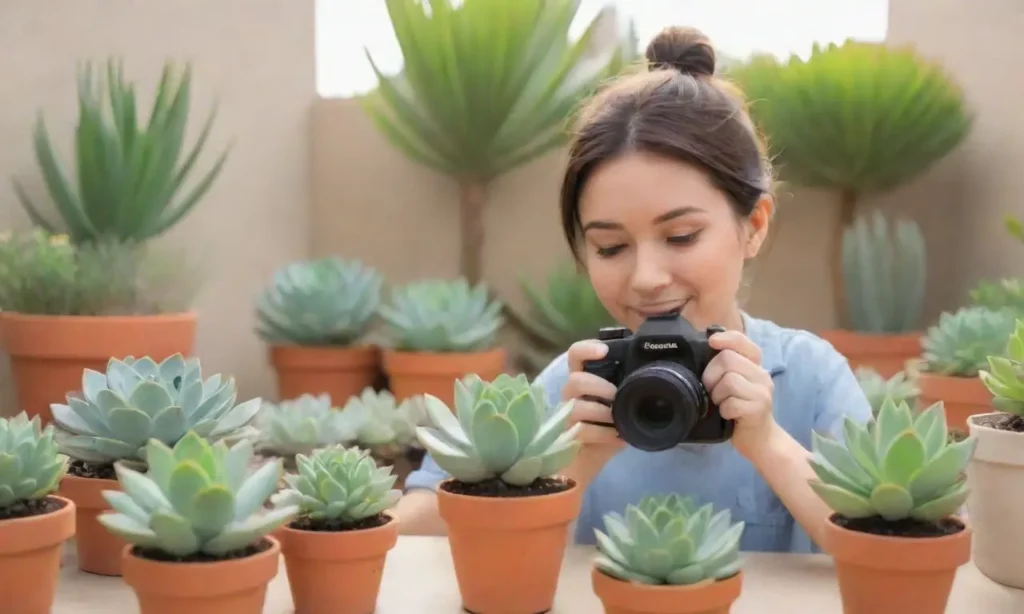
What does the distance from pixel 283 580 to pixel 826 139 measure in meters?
1.14

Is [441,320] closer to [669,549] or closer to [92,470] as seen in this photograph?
[92,470]

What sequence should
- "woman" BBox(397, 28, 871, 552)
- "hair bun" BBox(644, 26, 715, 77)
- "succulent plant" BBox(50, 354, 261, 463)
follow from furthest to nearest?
"hair bun" BBox(644, 26, 715, 77) → "woman" BBox(397, 28, 871, 552) → "succulent plant" BBox(50, 354, 261, 463)

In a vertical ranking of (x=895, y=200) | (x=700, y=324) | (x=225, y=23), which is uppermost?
(x=225, y=23)

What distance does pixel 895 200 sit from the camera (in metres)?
1.56

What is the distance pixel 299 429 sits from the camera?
1071mm

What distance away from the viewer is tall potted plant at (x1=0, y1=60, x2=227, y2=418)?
104 centimetres

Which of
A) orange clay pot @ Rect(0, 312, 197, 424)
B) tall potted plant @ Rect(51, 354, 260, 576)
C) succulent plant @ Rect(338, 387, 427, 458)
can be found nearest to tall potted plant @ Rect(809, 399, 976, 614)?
tall potted plant @ Rect(51, 354, 260, 576)

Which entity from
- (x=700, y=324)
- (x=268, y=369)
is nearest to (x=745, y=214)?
(x=700, y=324)

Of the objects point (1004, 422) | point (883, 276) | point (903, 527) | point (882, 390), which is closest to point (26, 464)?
point (903, 527)

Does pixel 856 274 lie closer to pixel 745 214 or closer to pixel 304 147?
pixel 745 214

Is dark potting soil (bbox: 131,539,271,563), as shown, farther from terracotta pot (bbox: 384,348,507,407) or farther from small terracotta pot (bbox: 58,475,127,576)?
terracotta pot (bbox: 384,348,507,407)

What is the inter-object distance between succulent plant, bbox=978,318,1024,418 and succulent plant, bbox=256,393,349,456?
71 cm

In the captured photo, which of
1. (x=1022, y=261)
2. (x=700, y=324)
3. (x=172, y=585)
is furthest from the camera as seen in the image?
(x=1022, y=261)

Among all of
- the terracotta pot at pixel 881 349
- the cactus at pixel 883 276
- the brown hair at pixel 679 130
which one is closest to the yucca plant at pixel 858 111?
the cactus at pixel 883 276
